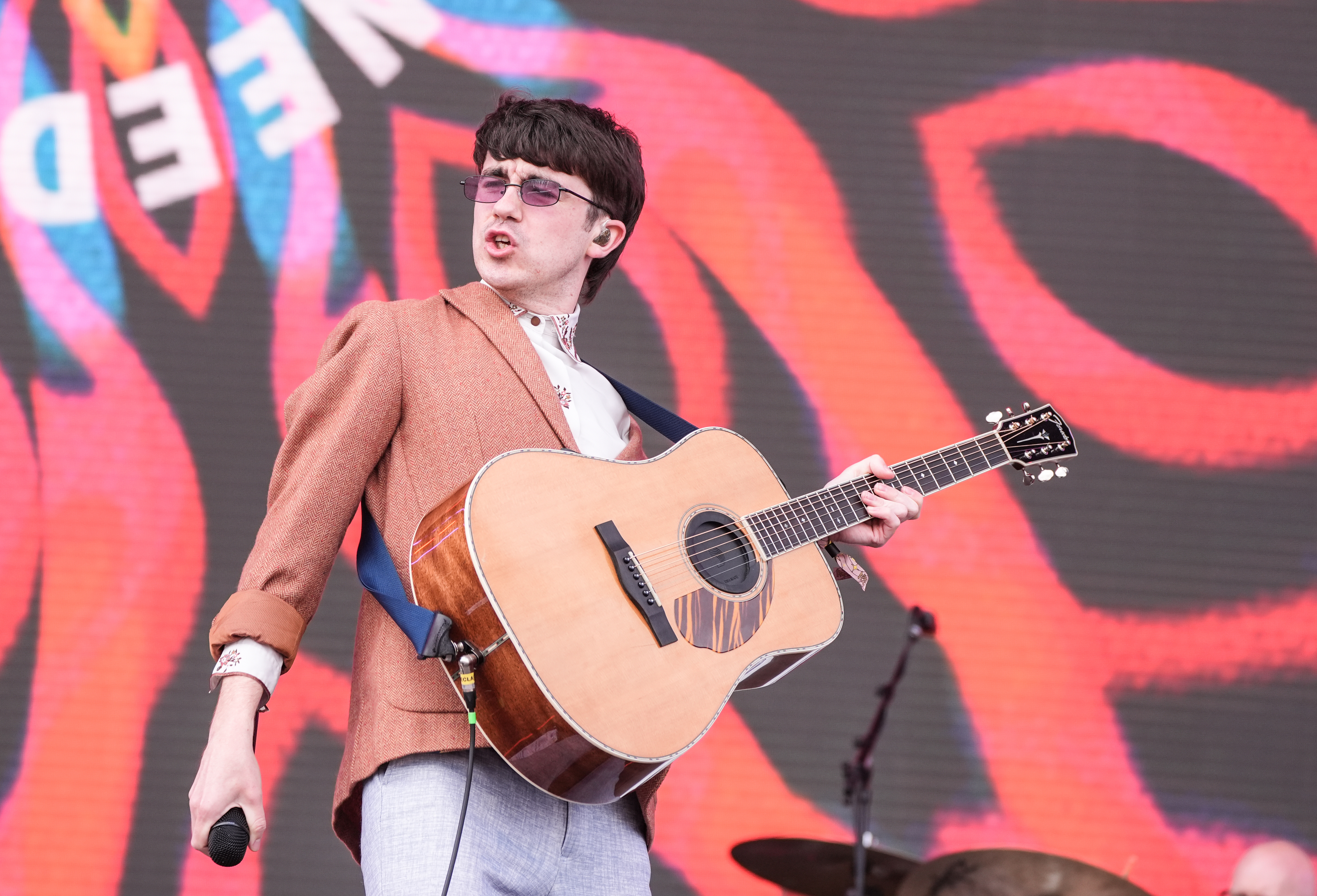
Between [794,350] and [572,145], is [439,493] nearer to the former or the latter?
[572,145]

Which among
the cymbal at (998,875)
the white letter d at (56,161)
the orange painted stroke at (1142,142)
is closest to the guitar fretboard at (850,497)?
the cymbal at (998,875)

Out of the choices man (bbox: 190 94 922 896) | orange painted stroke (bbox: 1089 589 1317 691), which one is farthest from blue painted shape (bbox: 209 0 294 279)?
orange painted stroke (bbox: 1089 589 1317 691)

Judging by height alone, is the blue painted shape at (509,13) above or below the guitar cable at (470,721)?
above

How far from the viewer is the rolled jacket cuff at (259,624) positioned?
140 centimetres

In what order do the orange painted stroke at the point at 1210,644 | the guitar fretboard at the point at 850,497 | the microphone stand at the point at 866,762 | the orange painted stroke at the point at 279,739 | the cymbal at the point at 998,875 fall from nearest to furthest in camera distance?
the guitar fretboard at the point at 850,497
the cymbal at the point at 998,875
the microphone stand at the point at 866,762
the orange painted stroke at the point at 279,739
the orange painted stroke at the point at 1210,644

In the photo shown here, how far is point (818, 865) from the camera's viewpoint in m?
2.83

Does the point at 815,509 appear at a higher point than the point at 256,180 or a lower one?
higher

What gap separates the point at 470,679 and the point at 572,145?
2.87ft

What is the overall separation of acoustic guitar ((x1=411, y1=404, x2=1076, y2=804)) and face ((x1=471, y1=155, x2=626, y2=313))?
334 mm

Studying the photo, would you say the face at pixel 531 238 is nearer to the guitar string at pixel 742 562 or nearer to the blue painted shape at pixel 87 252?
the guitar string at pixel 742 562

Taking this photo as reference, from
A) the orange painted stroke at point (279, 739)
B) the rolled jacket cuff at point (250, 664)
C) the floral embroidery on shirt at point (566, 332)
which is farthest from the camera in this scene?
the orange painted stroke at point (279, 739)

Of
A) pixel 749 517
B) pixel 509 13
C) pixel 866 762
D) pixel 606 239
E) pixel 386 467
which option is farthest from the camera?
pixel 509 13

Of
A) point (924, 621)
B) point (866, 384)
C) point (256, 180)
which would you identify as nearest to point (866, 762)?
point (924, 621)

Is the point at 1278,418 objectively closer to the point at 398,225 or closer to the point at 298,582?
the point at 398,225
